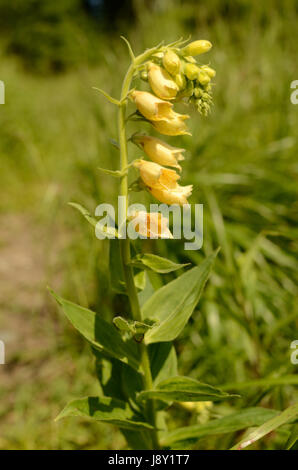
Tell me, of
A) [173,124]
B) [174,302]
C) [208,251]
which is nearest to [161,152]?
[173,124]

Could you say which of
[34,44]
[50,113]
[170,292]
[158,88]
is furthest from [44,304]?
[34,44]

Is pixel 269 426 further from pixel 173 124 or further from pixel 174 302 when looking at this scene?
pixel 173 124

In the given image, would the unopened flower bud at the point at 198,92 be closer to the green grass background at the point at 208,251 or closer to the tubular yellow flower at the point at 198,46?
the tubular yellow flower at the point at 198,46

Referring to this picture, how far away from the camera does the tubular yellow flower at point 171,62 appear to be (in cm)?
63

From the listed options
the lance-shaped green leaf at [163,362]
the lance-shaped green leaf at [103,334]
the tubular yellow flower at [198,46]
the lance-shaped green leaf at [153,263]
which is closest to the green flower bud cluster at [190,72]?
the tubular yellow flower at [198,46]

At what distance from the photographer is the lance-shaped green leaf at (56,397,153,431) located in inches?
26.8

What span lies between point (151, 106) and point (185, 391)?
1.54ft

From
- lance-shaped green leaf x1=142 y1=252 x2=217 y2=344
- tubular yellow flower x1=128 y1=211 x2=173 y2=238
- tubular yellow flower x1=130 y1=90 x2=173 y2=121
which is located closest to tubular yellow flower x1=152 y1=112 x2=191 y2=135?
tubular yellow flower x1=130 y1=90 x2=173 y2=121

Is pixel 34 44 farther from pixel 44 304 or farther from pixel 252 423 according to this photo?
pixel 252 423

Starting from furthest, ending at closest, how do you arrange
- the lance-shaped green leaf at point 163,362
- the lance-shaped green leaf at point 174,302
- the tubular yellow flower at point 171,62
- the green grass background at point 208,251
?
1. the green grass background at point 208,251
2. the lance-shaped green leaf at point 163,362
3. the lance-shaped green leaf at point 174,302
4. the tubular yellow flower at point 171,62

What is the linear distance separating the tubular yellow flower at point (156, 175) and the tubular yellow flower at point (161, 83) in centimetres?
11

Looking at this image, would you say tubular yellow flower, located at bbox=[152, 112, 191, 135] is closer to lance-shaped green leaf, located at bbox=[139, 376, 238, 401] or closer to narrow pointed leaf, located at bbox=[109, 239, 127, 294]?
narrow pointed leaf, located at bbox=[109, 239, 127, 294]

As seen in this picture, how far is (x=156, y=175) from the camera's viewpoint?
66cm

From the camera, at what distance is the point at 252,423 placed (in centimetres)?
76
